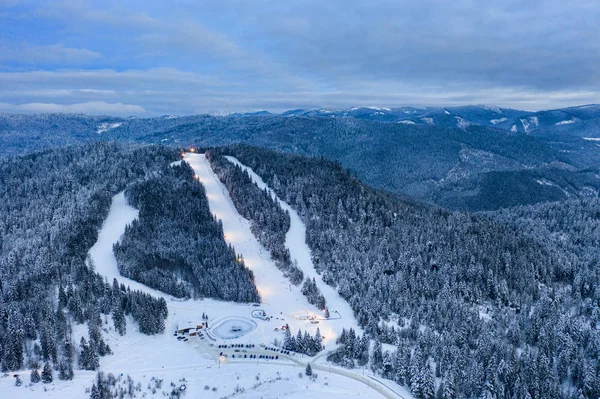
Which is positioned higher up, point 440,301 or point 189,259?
point 189,259

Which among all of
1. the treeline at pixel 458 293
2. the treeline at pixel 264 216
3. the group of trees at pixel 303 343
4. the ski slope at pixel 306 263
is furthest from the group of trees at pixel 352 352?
the treeline at pixel 264 216

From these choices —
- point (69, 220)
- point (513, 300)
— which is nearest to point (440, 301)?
point (513, 300)

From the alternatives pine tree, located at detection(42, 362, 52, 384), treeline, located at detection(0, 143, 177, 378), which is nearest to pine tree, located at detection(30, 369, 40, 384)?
pine tree, located at detection(42, 362, 52, 384)

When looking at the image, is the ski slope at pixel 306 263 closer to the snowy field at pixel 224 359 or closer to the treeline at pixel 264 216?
the snowy field at pixel 224 359

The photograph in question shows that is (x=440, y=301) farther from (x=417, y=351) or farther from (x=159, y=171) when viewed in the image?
(x=159, y=171)

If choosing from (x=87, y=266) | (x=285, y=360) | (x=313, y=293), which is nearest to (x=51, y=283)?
(x=87, y=266)
